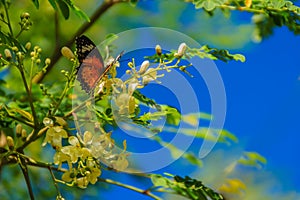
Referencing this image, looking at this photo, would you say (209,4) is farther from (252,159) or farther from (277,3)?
(252,159)

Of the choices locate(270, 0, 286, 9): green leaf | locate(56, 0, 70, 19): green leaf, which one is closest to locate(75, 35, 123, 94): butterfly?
locate(56, 0, 70, 19): green leaf

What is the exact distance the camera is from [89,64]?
1.04 metres

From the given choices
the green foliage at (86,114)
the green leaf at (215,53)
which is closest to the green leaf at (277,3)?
the green foliage at (86,114)

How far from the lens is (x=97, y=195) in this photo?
206 cm

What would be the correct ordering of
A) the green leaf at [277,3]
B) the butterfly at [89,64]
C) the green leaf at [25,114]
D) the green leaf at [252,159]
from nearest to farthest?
the butterfly at [89,64], the green leaf at [25,114], the green leaf at [277,3], the green leaf at [252,159]

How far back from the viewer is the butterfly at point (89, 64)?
103 cm

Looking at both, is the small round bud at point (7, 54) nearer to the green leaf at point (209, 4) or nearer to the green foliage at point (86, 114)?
the green foliage at point (86, 114)

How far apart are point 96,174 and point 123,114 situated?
0.40 ft

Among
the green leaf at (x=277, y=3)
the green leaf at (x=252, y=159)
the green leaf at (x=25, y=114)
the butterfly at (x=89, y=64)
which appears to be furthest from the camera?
the green leaf at (x=252, y=159)

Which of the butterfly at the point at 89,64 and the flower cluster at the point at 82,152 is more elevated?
the butterfly at the point at 89,64

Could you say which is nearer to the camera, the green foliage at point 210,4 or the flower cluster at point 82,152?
the flower cluster at point 82,152

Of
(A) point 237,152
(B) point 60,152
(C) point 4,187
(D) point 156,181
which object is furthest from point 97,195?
(B) point 60,152

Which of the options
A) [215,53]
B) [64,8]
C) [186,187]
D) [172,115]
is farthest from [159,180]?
[64,8]

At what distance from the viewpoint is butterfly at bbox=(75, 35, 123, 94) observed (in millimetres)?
1030
